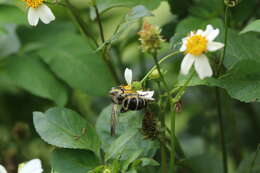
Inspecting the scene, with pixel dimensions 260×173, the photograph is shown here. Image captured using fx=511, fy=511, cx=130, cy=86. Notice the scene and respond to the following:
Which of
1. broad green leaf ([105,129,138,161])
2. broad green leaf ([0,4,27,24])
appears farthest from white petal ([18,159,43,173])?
broad green leaf ([0,4,27,24])

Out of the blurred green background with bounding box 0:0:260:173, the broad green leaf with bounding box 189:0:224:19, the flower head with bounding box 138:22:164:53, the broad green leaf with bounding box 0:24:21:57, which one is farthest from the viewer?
the broad green leaf with bounding box 0:24:21:57

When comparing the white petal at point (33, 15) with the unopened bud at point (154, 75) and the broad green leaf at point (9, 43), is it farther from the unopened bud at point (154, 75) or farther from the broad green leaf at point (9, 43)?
the broad green leaf at point (9, 43)

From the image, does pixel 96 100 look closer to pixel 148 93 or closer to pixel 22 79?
pixel 22 79

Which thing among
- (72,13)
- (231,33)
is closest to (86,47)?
(72,13)

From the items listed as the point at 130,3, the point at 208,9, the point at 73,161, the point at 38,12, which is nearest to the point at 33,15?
the point at 38,12

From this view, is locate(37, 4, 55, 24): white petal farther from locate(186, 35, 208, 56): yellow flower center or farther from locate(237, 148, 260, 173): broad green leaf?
locate(237, 148, 260, 173): broad green leaf

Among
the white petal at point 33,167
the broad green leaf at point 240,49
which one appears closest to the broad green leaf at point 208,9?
the broad green leaf at point 240,49

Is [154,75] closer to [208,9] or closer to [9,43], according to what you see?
[208,9]
